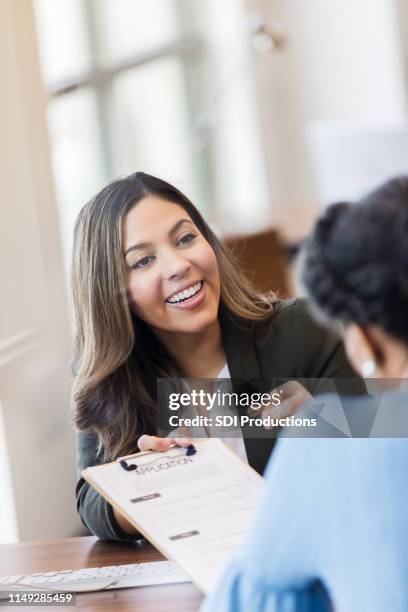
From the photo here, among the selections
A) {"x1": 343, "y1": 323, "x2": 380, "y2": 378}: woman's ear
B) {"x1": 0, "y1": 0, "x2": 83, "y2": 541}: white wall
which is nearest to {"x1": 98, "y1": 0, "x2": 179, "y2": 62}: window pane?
{"x1": 0, "y1": 0, "x2": 83, "y2": 541}: white wall

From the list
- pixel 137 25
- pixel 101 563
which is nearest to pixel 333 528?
pixel 101 563

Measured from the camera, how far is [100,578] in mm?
854

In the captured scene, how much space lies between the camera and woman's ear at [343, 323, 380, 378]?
0.60 m

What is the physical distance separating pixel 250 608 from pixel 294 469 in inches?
3.8

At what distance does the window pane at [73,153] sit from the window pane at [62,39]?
5cm

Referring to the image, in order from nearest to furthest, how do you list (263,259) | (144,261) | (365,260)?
(365,260)
(144,261)
(263,259)

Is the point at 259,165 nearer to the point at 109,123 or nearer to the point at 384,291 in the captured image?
the point at 109,123

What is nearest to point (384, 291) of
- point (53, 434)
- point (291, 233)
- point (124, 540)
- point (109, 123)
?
point (124, 540)

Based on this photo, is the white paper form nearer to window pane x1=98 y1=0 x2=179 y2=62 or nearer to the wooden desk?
the wooden desk

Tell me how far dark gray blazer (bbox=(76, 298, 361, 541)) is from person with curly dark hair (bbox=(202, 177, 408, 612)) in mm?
143

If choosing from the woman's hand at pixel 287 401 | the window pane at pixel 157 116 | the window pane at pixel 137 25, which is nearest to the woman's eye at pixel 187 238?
the woman's hand at pixel 287 401

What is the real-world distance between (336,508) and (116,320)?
0.27 m

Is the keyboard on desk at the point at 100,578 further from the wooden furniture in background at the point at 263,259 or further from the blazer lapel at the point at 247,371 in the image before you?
the wooden furniture in background at the point at 263,259

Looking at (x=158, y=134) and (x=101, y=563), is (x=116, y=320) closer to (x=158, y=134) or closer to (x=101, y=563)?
(x=101, y=563)
